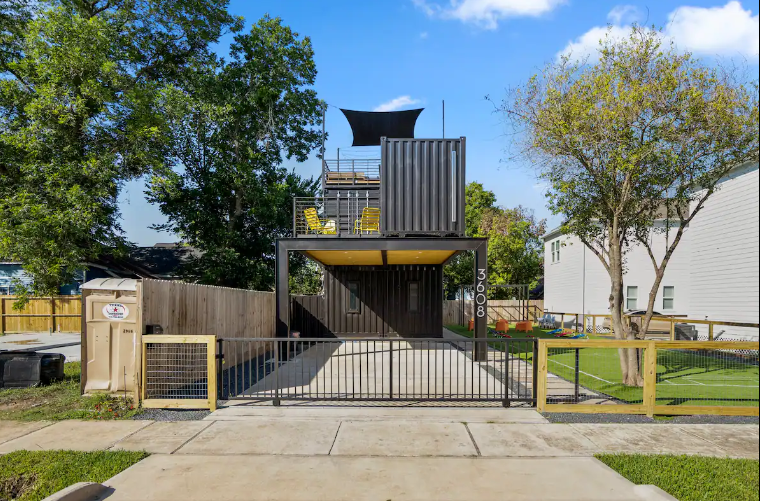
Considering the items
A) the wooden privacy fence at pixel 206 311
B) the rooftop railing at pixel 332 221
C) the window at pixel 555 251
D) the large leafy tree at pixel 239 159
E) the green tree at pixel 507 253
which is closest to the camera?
the wooden privacy fence at pixel 206 311

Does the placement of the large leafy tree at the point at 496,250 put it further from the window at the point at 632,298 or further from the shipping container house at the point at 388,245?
the shipping container house at the point at 388,245

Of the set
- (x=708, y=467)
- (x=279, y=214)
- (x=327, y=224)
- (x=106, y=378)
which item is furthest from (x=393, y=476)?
(x=279, y=214)

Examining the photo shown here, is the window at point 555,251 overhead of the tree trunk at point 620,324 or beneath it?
overhead

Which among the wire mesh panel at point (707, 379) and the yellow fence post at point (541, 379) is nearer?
the wire mesh panel at point (707, 379)

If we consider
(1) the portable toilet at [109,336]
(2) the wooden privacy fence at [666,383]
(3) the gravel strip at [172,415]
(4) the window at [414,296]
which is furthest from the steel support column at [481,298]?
(1) the portable toilet at [109,336]

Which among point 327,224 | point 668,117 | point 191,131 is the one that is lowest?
point 327,224

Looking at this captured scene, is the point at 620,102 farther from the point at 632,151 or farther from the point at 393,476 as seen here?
the point at 393,476

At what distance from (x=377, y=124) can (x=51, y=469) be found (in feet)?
58.6

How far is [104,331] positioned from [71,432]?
207 cm

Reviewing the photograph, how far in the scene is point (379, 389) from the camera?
8758mm

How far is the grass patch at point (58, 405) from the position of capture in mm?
6762

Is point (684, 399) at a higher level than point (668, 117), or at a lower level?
lower

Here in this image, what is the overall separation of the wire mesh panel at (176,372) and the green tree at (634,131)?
7.65 meters

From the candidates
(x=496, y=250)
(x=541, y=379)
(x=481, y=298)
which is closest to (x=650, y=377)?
(x=541, y=379)
